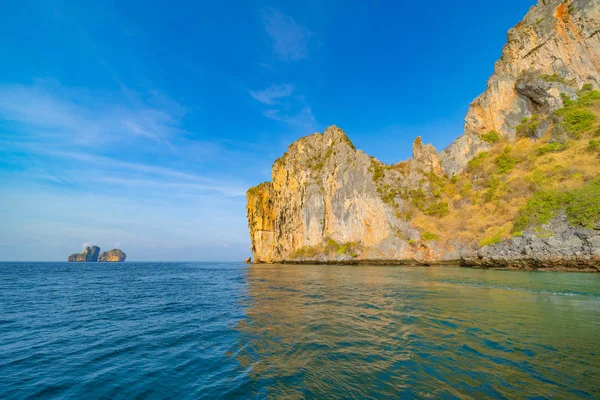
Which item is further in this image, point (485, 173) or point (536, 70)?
point (536, 70)

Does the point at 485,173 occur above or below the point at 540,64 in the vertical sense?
below

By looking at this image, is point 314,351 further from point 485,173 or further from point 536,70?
point 536,70

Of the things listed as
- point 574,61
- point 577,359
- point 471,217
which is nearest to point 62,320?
Result: point 577,359

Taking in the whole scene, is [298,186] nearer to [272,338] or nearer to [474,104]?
[474,104]

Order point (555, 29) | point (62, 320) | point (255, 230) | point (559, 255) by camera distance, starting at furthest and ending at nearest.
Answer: point (255, 230), point (555, 29), point (559, 255), point (62, 320)

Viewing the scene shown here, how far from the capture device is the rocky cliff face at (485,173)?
47125mm

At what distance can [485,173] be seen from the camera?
61719 mm

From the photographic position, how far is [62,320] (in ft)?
45.2

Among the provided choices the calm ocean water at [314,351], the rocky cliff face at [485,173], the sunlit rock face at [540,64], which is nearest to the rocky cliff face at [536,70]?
the sunlit rock face at [540,64]

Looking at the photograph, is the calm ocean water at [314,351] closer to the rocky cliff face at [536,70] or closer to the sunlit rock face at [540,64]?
the rocky cliff face at [536,70]

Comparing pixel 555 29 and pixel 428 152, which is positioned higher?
pixel 555 29

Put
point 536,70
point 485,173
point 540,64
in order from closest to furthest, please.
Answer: point 485,173
point 540,64
point 536,70

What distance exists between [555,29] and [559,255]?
62130 millimetres

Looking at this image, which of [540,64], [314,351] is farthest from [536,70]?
[314,351]
